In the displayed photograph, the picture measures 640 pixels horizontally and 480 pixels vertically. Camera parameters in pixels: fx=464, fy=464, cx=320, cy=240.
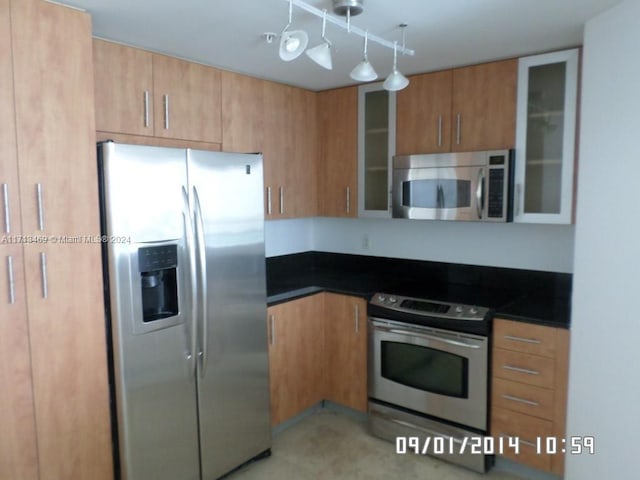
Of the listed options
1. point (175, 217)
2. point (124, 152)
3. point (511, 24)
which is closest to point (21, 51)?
point (124, 152)

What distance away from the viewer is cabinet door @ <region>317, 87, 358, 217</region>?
329 cm

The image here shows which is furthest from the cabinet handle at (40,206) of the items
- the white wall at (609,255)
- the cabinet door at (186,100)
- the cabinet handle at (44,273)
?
the white wall at (609,255)

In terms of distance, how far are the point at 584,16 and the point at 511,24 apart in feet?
0.96

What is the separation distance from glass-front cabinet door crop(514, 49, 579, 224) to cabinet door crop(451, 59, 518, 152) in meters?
0.05

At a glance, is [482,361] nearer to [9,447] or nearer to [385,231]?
[385,231]

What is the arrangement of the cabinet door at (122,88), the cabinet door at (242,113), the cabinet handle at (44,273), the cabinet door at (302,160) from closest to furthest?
the cabinet handle at (44,273) → the cabinet door at (122,88) → the cabinet door at (242,113) → the cabinet door at (302,160)

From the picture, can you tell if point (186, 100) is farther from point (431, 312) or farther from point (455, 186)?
point (431, 312)

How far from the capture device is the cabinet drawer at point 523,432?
2441 mm

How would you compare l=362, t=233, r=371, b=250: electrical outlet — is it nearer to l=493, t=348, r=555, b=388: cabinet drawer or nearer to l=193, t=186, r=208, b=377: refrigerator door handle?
l=493, t=348, r=555, b=388: cabinet drawer

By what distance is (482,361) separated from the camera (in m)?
2.55

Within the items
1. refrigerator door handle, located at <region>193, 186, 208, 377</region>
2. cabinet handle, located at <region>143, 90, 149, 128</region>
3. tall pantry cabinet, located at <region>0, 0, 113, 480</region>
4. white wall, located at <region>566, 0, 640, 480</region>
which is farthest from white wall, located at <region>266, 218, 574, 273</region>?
tall pantry cabinet, located at <region>0, 0, 113, 480</region>

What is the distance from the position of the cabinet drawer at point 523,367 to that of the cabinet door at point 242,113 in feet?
6.26

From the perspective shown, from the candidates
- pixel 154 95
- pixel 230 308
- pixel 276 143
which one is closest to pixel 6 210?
pixel 154 95

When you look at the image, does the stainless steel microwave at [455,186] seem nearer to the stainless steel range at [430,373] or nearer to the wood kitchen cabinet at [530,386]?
the stainless steel range at [430,373]
